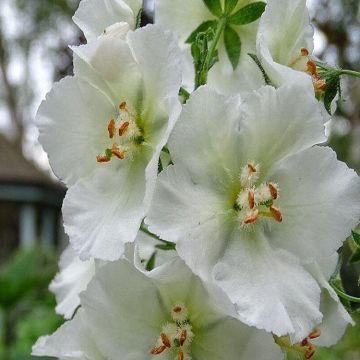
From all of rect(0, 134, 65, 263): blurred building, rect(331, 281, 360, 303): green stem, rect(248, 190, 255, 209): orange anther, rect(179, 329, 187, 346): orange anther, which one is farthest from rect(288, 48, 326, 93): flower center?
rect(0, 134, 65, 263): blurred building

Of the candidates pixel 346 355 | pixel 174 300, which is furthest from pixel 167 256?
pixel 346 355

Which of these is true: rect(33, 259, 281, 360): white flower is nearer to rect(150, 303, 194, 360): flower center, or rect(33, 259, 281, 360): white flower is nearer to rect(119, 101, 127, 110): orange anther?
rect(150, 303, 194, 360): flower center

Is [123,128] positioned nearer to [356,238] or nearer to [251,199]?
[251,199]

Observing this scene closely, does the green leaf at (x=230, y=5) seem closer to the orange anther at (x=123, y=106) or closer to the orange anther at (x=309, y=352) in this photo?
the orange anther at (x=123, y=106)

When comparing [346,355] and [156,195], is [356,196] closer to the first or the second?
[156,195]

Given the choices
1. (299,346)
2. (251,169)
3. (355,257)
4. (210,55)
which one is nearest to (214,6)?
(210,55)

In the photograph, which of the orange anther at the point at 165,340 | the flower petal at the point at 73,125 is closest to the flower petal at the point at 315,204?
the orange anther at the point at 165,340
